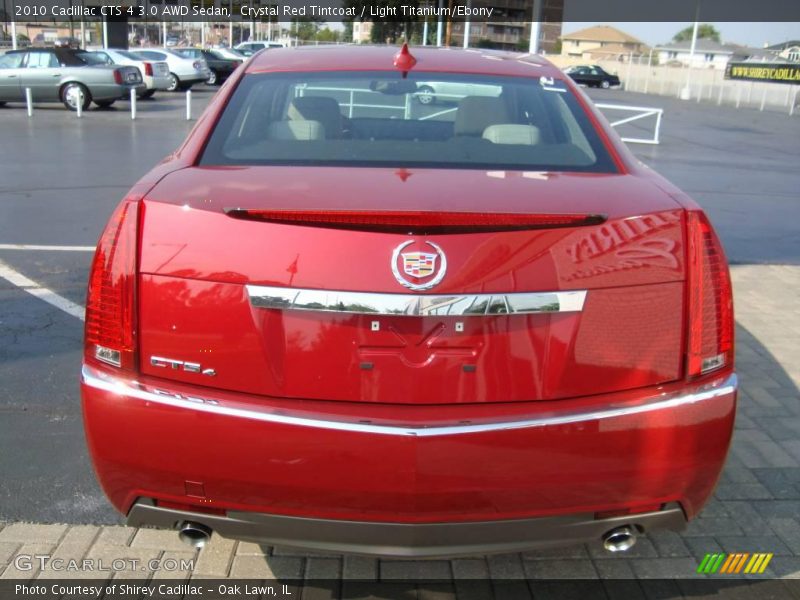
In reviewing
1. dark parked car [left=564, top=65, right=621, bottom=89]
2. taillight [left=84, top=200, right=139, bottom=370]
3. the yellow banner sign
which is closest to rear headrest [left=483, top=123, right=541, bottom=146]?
taillight [left=84, top=200, right=139, bottom=370]

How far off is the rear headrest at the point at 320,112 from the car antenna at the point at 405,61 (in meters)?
0.31

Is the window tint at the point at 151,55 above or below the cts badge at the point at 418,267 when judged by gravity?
below

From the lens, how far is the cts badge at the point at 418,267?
7.03 feet

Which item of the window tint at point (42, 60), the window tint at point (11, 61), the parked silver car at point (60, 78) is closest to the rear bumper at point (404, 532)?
the parked silver car at point (60, 78)

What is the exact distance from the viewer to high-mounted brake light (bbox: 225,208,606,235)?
2205mm

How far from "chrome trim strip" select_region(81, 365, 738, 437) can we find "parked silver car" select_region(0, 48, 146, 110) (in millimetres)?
20904

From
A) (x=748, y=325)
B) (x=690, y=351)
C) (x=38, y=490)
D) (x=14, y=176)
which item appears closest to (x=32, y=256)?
(x=38, y=490)

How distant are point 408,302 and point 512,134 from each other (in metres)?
1.29

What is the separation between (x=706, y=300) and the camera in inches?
92.4

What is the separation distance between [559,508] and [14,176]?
35.4ft

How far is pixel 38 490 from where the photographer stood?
3434 mm

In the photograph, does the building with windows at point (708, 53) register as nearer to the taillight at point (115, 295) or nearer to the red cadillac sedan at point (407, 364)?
the red cadillac sedan at point (407, 364)

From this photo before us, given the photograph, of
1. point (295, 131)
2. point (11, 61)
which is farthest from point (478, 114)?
point (11, 61)

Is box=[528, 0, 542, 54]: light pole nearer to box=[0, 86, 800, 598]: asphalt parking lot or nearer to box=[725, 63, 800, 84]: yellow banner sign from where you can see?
box=[0, 86, 800, 598]: asphalt parking lot
